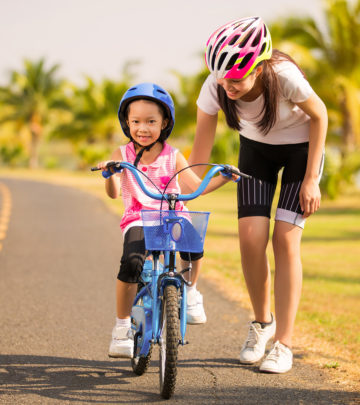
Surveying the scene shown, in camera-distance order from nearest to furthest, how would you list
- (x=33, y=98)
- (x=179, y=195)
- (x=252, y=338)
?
(x=179, y=195)
(x=252, y=338)
(x=33, y=98)

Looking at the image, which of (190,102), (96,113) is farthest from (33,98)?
(190,102)

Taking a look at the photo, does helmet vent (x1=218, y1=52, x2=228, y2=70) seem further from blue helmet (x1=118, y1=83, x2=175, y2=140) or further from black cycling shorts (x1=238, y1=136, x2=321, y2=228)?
black cycling shorts (x1=238, y1=136, x2=321, y2=228)

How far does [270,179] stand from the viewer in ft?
14.3

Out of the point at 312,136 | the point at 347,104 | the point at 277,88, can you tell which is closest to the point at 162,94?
the point at 277,88

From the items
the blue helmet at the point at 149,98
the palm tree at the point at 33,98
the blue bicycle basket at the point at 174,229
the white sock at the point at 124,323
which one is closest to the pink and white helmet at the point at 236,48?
the blue helmet at the point at 149,98

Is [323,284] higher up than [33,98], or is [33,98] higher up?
[33,98]

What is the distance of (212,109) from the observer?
13.7 feet

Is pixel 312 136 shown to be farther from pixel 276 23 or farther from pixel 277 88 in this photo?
pixel 276 23

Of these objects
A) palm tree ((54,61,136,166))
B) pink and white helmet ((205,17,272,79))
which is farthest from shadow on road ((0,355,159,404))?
palm tree ((54,61,136,166))

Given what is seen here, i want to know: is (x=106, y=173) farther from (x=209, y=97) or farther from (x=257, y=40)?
(x=257, y=40)

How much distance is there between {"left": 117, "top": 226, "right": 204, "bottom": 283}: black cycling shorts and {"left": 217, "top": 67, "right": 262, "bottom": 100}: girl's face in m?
0.89

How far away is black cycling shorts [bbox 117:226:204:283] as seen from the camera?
3693 millimetres

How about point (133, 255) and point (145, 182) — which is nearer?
point (133, 255)

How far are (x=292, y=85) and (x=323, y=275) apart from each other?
438cm
